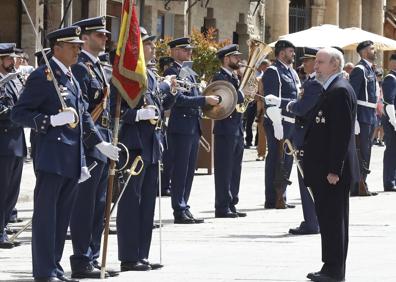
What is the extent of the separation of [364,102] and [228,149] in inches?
146

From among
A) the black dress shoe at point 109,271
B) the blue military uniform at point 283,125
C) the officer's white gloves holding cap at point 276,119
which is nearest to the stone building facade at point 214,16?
the blue military uniform at point 283,125

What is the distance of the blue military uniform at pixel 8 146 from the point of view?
1505 centimetres

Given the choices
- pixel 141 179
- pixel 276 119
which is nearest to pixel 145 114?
pixel 141 179

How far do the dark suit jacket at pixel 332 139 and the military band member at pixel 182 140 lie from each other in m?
4.74

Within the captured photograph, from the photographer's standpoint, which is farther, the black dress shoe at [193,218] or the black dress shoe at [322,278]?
the black dress shoe at [193,218]

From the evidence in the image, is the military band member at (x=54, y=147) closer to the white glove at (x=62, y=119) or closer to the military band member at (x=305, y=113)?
the white glove at (x=62, y=119)

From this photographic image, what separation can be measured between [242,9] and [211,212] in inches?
937

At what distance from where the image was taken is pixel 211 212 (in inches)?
727

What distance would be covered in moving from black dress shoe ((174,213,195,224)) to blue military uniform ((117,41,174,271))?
3.76 metres

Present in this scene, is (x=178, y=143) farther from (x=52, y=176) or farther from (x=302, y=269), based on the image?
(x=52, y=176)

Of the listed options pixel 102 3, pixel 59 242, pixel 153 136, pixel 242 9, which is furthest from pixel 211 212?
pixel 242 9

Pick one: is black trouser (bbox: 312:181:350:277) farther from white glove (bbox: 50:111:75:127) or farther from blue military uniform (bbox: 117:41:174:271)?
white glove (bbox: 50:111:75:127)

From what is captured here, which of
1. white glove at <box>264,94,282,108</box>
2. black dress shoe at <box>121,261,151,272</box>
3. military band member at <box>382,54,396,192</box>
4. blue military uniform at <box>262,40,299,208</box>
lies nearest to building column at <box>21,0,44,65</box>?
military band member at <box>382,54,396,192</box>

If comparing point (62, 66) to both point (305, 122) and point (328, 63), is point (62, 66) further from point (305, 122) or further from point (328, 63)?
point (305, 122)
